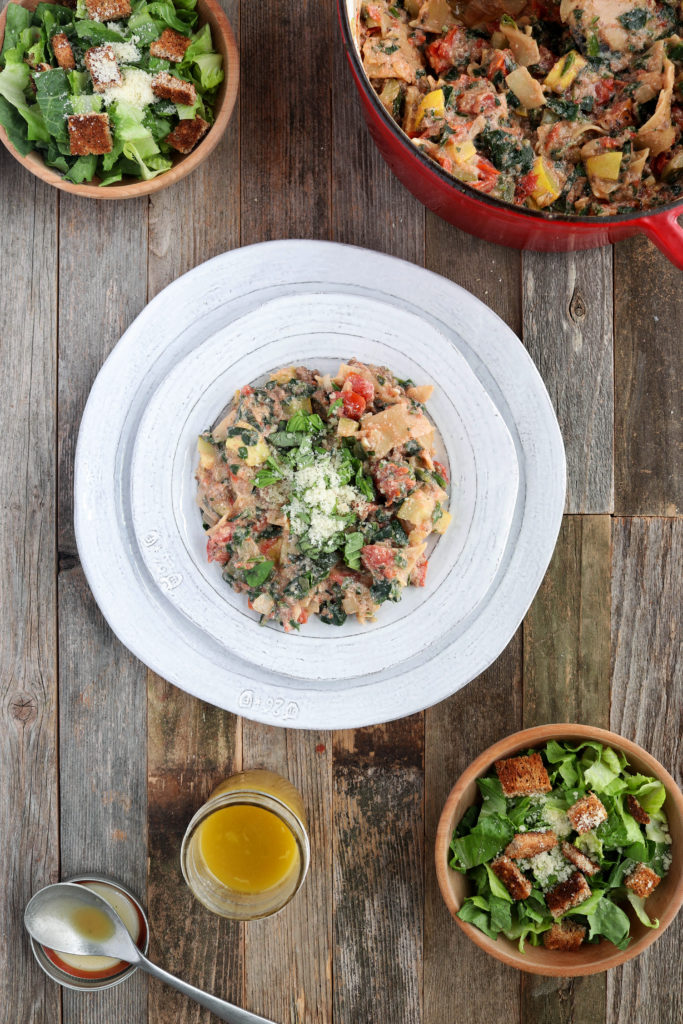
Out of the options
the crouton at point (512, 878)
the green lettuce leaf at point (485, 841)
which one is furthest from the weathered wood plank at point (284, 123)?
the crouton at point (512, 878)

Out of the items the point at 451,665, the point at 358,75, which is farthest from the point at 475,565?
the point at 358,75

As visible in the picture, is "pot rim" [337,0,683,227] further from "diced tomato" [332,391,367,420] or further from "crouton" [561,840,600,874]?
"crouton" [561,840,600,874]

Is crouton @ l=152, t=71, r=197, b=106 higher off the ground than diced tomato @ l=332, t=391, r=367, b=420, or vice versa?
crouton @ l=152, t=71, r=197, b=106

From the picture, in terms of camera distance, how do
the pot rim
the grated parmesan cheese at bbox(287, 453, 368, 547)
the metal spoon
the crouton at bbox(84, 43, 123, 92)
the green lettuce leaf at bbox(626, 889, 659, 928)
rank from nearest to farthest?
the pot rim < the grated parmesan cheese at bbox(287, 453, 368, 547) < the crouton at bbox(84, 43, 123, 92) < the green lettuce leaf at bbox(626, 889, 659, 928) < the metal spoon

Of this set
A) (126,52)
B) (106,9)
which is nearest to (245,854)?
(126,52)

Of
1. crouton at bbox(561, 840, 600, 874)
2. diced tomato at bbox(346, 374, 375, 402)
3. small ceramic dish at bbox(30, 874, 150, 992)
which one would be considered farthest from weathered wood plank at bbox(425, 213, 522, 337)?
small ceramic dish at bbox(30, 874, 150, 992)

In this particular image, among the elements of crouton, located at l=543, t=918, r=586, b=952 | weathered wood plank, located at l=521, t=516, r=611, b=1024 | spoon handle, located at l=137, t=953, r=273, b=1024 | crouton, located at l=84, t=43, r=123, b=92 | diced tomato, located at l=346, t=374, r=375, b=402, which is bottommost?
spoon handle, located at l=137, t=953, r=273, b=1024
